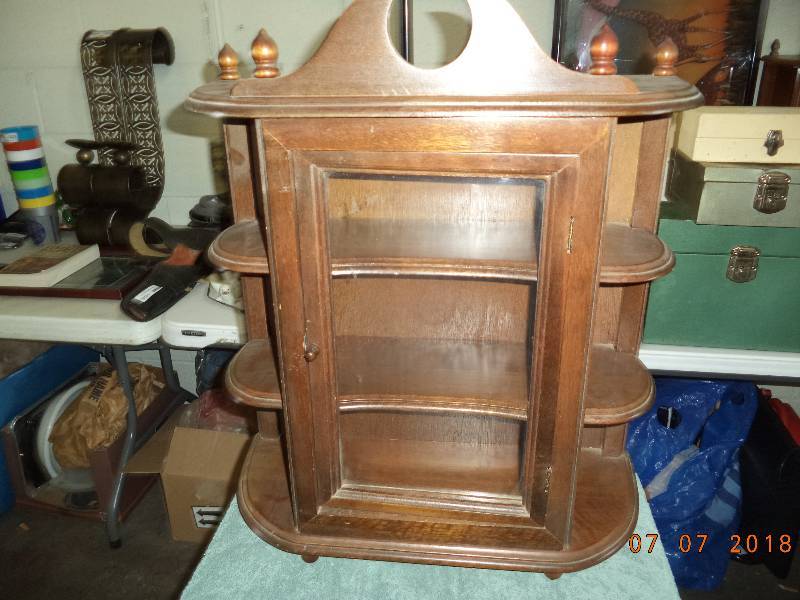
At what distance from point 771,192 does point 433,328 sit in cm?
91

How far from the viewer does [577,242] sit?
0.89 m

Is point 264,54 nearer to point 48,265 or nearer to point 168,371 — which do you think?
point 48,265

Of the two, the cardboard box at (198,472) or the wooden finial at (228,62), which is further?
the cardboard box at (198,472)

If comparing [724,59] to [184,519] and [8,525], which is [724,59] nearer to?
[184,519]

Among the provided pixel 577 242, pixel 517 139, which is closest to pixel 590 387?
pixel 577 242

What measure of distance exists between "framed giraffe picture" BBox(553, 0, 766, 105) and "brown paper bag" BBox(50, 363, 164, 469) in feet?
6.42

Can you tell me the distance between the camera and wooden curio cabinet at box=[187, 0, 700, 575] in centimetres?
84

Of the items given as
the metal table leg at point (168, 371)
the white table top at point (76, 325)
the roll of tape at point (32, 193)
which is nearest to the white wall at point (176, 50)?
the roll of tape at point (32, 193)

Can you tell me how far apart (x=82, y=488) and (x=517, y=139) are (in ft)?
7.40

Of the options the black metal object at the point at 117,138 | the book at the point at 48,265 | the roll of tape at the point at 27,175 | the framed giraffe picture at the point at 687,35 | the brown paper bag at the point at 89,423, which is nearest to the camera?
the framed giraffe picture at the point at 687,35

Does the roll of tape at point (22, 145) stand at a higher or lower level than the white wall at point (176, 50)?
lower

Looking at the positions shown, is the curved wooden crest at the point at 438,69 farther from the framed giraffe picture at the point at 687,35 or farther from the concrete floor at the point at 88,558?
the concrete floor at the point at 88,558

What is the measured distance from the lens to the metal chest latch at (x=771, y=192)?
1513 mm

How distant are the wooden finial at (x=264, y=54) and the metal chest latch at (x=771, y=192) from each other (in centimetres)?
121
